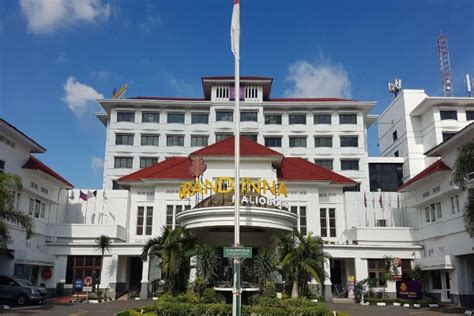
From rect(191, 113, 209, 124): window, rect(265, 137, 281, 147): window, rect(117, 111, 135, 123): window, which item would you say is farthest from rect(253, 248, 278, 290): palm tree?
rect(117, 111, 135, 123): window

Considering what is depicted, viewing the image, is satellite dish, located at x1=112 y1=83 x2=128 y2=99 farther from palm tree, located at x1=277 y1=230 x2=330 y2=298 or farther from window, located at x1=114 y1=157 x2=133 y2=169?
palm tree, located at x1=277 y1=230 x2=330 y2=298

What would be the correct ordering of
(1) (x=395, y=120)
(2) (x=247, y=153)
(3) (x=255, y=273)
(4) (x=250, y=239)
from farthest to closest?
(1) (x=395, y=120)
(2) (x=247, y=153)
(4) (x=250, y=239)
(3) (x=255, y=273)

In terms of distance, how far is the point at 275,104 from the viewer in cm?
5778

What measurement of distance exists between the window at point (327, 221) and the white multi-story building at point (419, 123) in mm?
22205

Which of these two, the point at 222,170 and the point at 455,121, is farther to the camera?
the point at 455,121

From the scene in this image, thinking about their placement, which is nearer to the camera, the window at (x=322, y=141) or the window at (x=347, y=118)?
the window at (x=322, y=141)

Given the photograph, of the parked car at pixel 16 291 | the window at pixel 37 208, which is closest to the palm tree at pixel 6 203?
the parked car at pixel 16 291

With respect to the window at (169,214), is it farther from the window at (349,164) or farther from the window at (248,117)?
the window at (349,164)

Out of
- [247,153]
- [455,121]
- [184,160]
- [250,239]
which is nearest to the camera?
[250,239]

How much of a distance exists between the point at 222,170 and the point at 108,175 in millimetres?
23772

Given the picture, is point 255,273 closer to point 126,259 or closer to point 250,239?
point 250,239

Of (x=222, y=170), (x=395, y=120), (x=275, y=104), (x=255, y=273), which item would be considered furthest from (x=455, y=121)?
(x=255, y=273)

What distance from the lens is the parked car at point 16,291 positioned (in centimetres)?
2748

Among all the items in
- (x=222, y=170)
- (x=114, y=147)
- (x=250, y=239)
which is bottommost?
(x=250, y=239)
